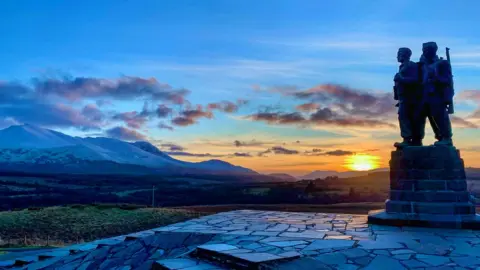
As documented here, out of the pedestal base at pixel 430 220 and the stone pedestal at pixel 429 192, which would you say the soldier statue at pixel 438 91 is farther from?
the pedestal base at pixel 430 220

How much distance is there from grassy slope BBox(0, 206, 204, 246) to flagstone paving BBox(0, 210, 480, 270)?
34.7 ft

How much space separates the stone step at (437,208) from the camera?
32.0ft

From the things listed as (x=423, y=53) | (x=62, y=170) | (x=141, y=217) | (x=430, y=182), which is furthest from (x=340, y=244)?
(x=62, y=170)

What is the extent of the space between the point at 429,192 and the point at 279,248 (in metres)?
4.52

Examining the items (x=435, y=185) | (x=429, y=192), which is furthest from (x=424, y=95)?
(x=429, y=192)

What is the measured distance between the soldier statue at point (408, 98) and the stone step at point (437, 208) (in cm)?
146

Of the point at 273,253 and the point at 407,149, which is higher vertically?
the point at 407,149

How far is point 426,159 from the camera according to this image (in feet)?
33.6

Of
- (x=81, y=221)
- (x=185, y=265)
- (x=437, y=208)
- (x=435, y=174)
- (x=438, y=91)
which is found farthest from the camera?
(x=81, y=221)

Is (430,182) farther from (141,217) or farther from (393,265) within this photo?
(141,217)

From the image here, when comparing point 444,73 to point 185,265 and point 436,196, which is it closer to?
point 436,196

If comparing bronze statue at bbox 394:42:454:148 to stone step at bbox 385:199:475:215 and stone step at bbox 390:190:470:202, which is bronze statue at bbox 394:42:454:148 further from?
stone step at bbox 385:199:475:215

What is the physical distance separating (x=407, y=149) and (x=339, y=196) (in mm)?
29438

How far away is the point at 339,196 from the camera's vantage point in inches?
1542
